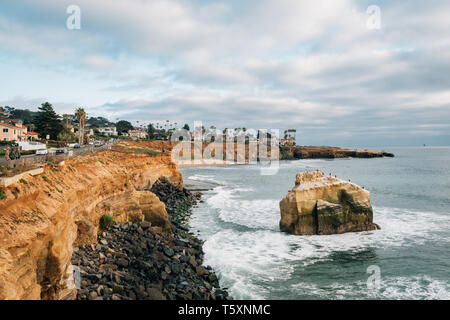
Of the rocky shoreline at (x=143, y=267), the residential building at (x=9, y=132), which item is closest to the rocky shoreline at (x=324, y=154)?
the residential building at (x=9, y=132)

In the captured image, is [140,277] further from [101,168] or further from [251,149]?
[251,149]

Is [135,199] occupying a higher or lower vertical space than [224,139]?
lower

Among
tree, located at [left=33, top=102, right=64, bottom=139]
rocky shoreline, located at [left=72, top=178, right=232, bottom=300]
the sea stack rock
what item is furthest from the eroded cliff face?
tree, located at [left=33, top=102, right=64, bottom=139]

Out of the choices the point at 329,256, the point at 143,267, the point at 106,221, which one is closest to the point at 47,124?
the point at 106,221

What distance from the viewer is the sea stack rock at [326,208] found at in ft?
72.0

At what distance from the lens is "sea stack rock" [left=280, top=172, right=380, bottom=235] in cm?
2194

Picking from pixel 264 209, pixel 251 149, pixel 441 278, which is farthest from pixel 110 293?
pixel 251 149

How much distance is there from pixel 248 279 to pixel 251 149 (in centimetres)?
14491

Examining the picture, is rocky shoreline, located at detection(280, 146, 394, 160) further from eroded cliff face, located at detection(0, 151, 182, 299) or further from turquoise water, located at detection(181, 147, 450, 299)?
eroded cliff face, located at detection(0, 151, 182, 299)

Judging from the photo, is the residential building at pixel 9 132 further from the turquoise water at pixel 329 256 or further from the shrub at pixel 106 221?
the shrub at pixel 106 221

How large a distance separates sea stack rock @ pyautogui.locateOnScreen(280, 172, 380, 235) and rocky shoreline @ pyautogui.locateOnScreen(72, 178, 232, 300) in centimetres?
799

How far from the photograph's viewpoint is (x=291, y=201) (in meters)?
21.9

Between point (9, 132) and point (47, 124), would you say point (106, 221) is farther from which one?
point (47, 124)
